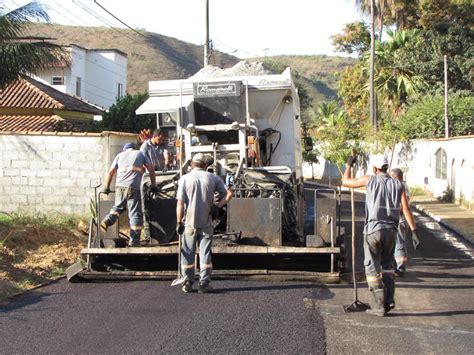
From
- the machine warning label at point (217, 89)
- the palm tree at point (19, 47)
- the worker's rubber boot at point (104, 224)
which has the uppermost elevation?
the palm tree at point (19, 47)

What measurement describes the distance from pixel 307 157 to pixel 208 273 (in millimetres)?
35717

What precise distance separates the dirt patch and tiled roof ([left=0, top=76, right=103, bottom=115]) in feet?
52.8

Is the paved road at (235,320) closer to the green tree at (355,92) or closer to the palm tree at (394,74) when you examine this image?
the palm tree at (394,74)

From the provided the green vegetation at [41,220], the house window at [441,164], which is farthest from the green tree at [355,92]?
the green vegetation at [41,220]

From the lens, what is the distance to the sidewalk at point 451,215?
17219 mm

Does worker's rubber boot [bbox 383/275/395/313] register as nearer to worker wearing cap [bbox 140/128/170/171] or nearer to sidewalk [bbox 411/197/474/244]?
worker wearing cap [bbox 140/128/170/171]

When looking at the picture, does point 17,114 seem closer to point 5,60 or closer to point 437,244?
point 5,60

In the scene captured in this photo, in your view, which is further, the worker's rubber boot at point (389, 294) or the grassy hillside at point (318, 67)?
the grassy hillside at point (318, 67)

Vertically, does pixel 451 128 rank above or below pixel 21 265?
above

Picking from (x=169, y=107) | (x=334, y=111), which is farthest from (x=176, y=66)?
(x=169, y=107)

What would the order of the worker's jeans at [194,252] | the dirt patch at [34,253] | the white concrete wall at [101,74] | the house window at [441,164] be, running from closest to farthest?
the worker's jeans at [194,252] < the dirt patch at [34,253] < the house window at [441,164] < the white concrete wall at [101,74]

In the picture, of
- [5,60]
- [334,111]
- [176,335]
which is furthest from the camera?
[334,111]

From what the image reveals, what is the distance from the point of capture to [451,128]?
35.2 metres

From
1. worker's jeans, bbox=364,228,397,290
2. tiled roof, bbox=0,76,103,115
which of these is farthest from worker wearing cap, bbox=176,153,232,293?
tiled roof, bbox=0,76,103,115
